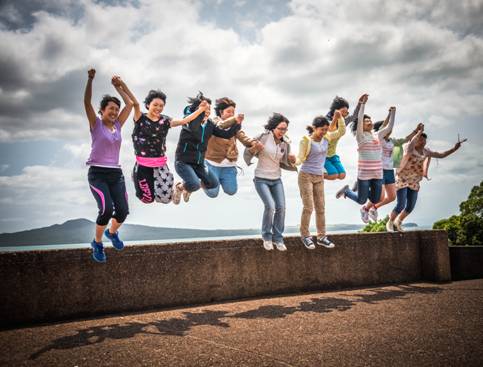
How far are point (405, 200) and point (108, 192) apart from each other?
266 inches

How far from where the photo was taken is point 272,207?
6.46 m

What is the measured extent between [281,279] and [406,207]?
3.82 metres

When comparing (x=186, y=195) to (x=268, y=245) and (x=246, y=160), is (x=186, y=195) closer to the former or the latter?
(x=246, y=160)

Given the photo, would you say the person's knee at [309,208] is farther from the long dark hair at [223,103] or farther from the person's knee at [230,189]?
the long dark hair at [223,103]

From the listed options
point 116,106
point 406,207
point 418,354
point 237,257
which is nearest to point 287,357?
point 418,354

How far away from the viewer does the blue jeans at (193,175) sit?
616 cm

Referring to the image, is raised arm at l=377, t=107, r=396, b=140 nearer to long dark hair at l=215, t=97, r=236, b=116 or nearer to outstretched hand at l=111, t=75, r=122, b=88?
long dark hair at l=215, t=97, r=236, b=116

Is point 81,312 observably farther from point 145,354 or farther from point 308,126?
point 308,126

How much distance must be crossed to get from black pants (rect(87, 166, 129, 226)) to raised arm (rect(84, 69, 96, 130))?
2.22ft

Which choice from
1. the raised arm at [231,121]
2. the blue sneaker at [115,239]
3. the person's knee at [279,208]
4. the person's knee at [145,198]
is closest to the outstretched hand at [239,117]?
the raised arm at [231,121]

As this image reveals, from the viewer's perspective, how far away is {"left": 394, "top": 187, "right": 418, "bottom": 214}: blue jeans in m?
8.41

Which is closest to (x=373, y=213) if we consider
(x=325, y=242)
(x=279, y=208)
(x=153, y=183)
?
(x=325, y=242)

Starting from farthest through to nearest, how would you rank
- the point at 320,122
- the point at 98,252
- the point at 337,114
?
the point at 337,114 < the point at 320,122 < the point at 98,252

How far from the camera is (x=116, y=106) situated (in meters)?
5.27
